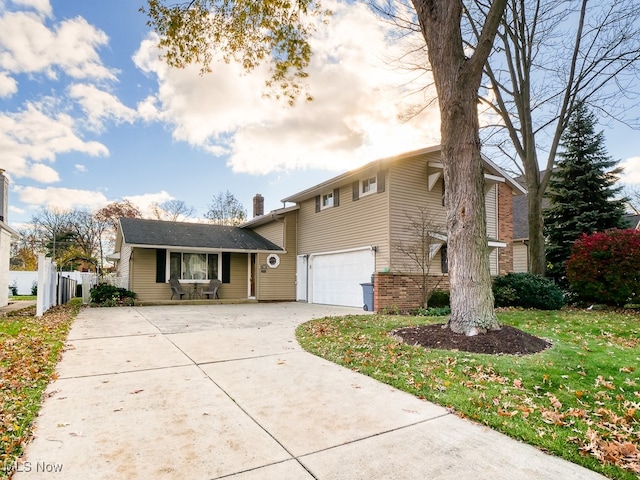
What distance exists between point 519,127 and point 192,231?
14604 millimetres

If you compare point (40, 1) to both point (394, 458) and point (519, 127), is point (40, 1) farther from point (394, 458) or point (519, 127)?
point (519, 127)

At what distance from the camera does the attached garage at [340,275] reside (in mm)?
13220

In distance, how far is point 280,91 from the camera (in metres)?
9.30

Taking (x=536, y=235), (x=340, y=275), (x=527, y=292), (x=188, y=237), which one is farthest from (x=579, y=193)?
(x=188, y=237)

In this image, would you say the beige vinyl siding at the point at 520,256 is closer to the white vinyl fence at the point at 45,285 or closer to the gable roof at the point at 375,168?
the gable roof at the point at 375,168

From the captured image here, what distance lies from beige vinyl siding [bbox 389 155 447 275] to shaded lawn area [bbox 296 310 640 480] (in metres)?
5.53

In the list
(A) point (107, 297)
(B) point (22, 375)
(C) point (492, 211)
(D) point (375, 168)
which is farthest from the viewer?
(C) point (492, 211)

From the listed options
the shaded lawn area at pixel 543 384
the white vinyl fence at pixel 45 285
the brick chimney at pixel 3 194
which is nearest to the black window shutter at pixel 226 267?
the white vinyl fence at pixel 45 285

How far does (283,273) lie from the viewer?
1708cm

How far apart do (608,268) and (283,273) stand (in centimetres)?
1187

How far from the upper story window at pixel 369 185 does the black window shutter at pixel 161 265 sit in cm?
855

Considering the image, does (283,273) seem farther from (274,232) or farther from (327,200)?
(327,200)

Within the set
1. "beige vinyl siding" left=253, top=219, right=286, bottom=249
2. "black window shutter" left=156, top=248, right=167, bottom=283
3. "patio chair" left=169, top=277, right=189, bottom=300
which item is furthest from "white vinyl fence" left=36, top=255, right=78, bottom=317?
"beige vinyl siding" left=253, top=219, right=286, bottom=249

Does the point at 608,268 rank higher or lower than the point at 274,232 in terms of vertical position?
lower
